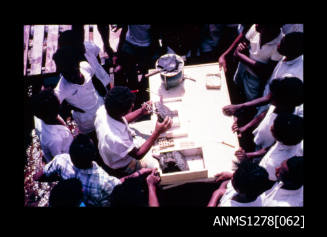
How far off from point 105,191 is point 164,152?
852 millimetres

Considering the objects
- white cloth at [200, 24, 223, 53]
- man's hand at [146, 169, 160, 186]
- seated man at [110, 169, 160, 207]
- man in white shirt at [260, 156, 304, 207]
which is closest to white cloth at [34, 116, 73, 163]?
seated man at [110, 169, 160, 207]

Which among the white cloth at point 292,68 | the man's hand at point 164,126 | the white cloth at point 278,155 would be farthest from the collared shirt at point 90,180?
the white cloth at point 292,68

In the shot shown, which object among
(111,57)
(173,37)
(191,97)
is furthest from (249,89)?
(111,57)

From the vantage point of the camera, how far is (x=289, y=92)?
3.15 m

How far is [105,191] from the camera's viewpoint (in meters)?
3.12

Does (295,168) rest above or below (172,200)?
above

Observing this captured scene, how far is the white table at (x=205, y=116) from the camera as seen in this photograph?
3486mm

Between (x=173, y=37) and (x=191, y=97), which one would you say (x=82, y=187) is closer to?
(x=191, y=97)

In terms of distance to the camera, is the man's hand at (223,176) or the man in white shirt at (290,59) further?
the man in white shirt at (290,59)

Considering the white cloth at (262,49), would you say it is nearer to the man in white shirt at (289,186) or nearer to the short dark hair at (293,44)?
the short dark hair at (293,44)

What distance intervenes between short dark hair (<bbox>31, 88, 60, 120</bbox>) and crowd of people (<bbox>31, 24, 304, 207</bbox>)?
1cm

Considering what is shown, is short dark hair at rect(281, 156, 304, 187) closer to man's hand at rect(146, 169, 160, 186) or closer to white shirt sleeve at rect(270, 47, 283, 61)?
man's hand at rect(146, 169, 160, 186)

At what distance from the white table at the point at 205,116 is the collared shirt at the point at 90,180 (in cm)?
107

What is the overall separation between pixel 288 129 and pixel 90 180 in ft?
7.15
